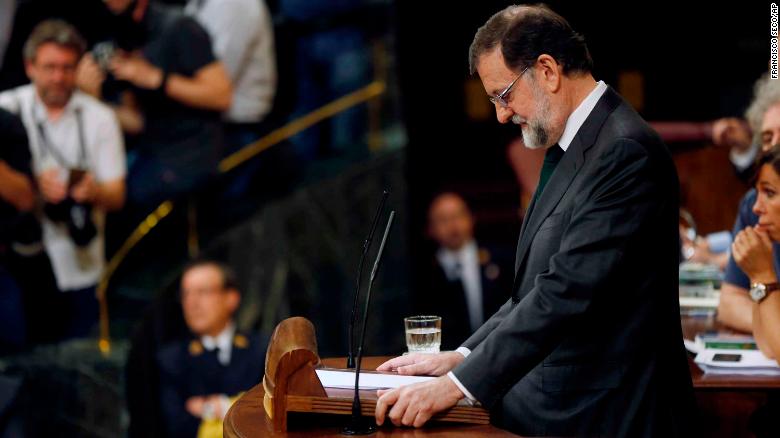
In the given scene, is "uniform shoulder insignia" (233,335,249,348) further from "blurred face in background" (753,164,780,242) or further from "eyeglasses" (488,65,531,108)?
"eyeglasses" (488,65,531,108)

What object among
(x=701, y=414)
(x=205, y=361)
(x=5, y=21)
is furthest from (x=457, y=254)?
(x=701, y=414)

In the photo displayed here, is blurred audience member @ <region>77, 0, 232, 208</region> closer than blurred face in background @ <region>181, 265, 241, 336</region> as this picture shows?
Yes

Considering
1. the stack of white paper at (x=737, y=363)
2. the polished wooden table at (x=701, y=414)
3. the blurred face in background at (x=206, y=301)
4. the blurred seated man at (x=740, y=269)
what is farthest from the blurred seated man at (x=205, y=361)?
the stack of white paper at (x=737, y=363)

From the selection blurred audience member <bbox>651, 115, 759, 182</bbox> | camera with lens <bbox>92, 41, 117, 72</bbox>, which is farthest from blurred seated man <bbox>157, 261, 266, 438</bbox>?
blurred audience member <bbox>651, 115, 759, 182</bbox>

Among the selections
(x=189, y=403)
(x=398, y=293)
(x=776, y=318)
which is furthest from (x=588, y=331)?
(x=398, y=293)

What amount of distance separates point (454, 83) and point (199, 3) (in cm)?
163

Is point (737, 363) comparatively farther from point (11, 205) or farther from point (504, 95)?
point (11, 205)

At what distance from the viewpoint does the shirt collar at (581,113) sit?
2.55 metres

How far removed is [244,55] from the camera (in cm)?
618

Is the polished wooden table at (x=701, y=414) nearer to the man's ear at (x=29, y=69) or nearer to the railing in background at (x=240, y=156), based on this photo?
the railing in background at (x=240, y=156)

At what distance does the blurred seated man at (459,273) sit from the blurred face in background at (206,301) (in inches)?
50.3

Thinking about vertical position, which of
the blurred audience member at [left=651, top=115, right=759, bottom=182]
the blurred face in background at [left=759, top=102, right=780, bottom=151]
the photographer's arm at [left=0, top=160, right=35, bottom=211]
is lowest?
the photographer's arm at [left=0, top=160, right=35, bottom=211]

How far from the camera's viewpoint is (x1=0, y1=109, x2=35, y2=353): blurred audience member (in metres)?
5.48

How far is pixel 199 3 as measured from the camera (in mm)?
5984
